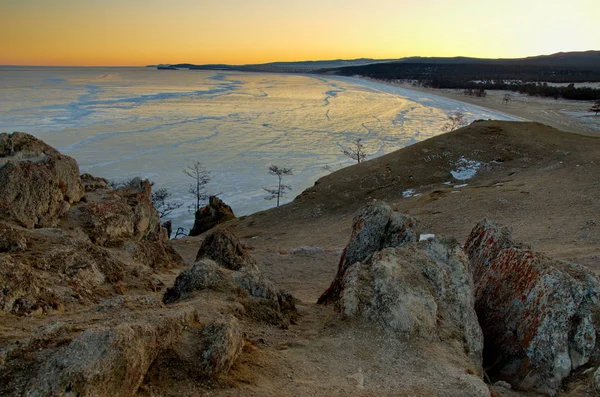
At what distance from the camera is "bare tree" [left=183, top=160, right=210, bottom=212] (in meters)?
49.5

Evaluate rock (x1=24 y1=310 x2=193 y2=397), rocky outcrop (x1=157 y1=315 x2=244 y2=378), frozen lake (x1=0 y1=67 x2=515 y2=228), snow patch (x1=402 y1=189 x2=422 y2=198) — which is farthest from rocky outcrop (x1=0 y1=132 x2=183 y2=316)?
frozen lake (x1=0 y1=67 x2=515 y2=228)

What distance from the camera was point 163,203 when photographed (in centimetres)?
4750

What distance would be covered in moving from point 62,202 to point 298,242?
16.8m

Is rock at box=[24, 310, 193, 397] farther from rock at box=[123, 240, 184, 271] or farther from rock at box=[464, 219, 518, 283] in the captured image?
rock at box=[123, 240, 184, 271]

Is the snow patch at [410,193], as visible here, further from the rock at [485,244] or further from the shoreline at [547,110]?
the shoreline at [547,110]

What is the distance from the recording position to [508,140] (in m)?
50.1

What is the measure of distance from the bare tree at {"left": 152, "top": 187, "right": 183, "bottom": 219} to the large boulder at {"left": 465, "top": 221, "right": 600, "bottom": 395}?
129 ft

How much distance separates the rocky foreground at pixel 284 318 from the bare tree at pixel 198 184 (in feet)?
101

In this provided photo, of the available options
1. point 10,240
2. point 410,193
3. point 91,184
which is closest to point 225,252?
point 10,240

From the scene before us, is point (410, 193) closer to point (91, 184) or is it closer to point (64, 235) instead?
point (91, 184)

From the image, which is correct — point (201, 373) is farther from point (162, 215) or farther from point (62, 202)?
point (162, 215)

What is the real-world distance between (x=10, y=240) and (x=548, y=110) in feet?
404

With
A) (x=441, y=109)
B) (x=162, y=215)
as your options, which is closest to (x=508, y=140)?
(x=162, y=215)

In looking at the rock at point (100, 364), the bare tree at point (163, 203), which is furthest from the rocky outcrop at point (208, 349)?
the bare tree at point (163, 203)
